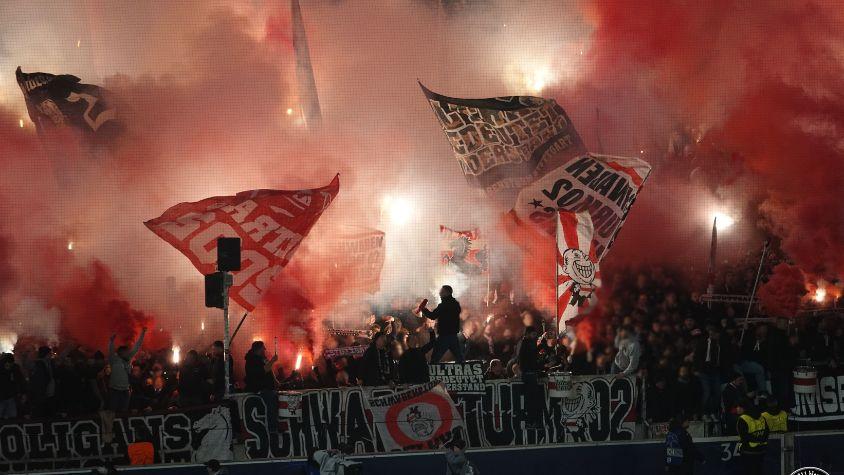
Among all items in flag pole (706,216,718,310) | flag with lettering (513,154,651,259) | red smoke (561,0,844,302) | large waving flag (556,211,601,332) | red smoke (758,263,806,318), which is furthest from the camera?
red smoke (561,0,844,302)

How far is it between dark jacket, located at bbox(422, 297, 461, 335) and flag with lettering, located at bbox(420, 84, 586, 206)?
4.75 m

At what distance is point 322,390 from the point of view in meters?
9.30

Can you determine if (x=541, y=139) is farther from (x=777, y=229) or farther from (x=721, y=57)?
(x=721, y=57)

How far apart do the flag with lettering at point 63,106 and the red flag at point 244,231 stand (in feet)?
25.2

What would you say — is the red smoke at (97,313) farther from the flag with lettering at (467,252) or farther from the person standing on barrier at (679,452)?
the person standing on barrier at (679,452)

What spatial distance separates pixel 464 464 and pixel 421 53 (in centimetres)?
1503

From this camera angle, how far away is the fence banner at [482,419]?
9164 mm

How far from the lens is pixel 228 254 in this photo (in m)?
9.27

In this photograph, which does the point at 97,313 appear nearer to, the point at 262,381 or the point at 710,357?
the point at 262,381

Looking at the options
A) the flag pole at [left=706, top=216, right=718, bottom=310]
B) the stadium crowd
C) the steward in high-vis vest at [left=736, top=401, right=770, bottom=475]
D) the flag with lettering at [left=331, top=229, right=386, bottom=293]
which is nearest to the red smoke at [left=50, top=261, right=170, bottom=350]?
the flag with lettering at [left=331, top=229, right=386, bottom=293]

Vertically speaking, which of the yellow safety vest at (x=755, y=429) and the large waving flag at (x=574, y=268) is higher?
the large waving flag at (x=574, y=268)

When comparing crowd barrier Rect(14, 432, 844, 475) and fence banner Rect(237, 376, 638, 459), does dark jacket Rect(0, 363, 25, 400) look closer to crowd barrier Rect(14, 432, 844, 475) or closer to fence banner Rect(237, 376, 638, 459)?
fence banner Rect(237, 376, 638, 459)

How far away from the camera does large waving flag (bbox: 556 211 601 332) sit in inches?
421

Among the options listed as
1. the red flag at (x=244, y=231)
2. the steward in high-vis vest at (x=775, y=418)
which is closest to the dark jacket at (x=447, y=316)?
the red flag at (x=244, y=231)
